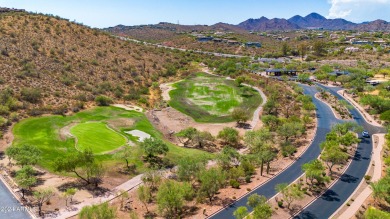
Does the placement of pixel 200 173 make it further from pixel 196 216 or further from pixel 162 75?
pixel 162 75

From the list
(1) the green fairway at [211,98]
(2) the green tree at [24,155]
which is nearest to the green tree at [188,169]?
(2) the green tree at [24,155]

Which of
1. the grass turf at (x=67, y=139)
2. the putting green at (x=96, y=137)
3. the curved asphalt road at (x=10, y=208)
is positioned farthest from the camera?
the putting green at (x=96, y=137)

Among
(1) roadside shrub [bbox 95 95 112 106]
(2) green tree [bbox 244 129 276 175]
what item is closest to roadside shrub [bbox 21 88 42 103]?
(1) roadside shrub [bbox 95 95 112 106]

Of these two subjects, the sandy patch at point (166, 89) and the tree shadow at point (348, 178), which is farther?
the sandy patch at point (166, 89)

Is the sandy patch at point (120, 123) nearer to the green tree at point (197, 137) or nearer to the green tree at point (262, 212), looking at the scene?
the green tree at point (197, 137)

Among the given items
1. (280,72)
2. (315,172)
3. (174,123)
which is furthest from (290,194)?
(280,72)

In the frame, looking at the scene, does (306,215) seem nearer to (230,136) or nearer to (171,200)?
(171,200)
